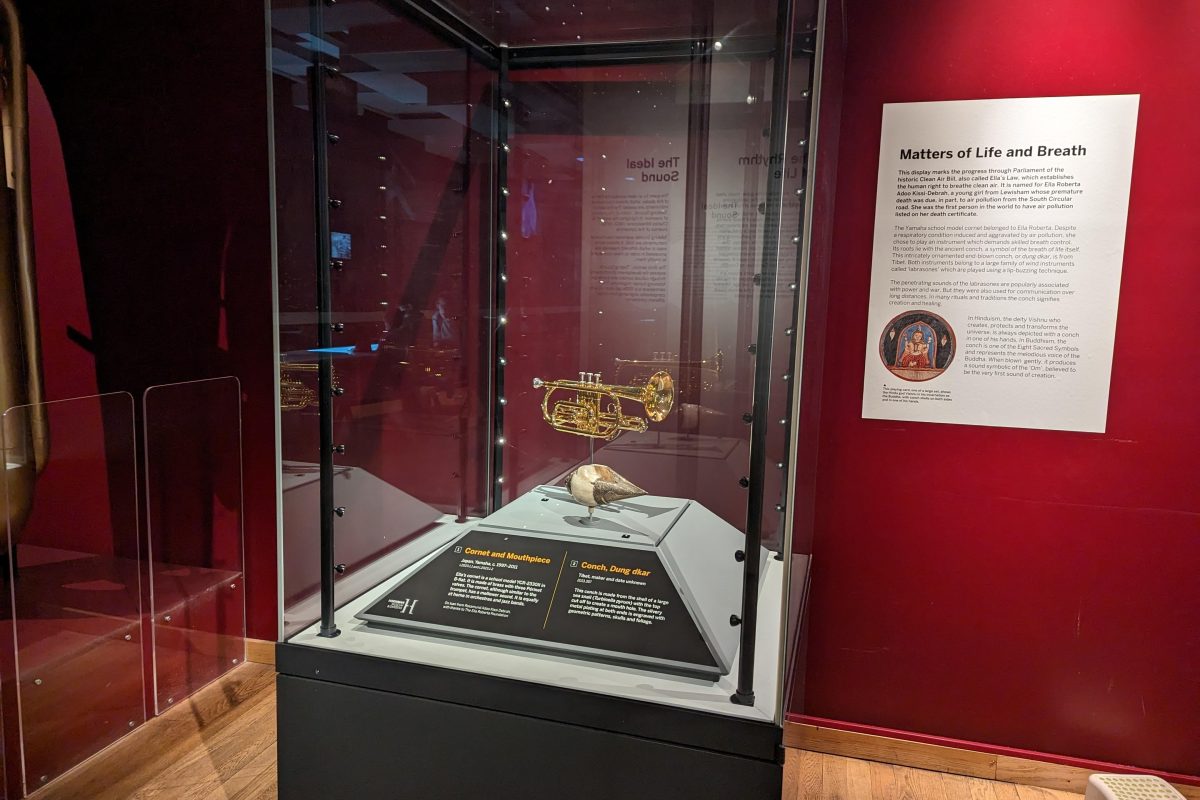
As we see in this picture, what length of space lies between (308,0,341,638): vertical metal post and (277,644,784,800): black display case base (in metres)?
0.17

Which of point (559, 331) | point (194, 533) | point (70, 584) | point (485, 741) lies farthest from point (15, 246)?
point (485, 741)

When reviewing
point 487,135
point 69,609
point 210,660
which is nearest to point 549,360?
point 487,135

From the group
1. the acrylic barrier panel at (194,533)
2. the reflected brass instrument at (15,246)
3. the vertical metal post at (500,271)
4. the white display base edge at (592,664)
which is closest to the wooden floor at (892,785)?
the white display base edge at (592,664)

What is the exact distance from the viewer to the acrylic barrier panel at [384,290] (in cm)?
162

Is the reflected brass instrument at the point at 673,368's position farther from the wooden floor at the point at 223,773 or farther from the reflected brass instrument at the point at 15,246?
the reflected brass instrument at the point at 15,246

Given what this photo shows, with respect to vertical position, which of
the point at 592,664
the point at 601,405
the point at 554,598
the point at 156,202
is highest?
the point at 156,202

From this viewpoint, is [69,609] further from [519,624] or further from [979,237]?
[979,237]

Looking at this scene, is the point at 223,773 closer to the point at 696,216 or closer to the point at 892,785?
the point at 892,785

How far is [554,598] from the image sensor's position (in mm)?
1663

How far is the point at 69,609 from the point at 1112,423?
9.57ft

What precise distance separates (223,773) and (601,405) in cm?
166

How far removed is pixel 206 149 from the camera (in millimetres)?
2637

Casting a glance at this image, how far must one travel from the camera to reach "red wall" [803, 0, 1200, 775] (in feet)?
6.92

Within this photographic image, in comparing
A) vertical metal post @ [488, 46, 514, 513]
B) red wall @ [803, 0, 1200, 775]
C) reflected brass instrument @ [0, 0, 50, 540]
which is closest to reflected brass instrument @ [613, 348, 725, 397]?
vertical metal post @ [488, 46, 514, 513]
